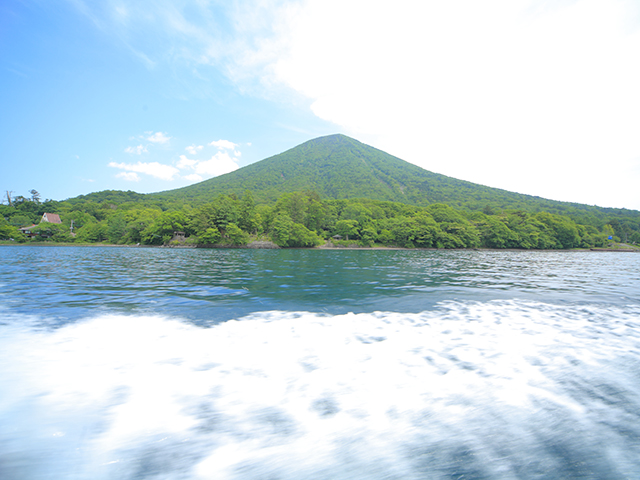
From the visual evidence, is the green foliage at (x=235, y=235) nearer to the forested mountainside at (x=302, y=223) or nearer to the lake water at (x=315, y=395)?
the forested mountainside at (x=302, y=223)

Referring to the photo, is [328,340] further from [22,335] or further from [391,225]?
[391,225]

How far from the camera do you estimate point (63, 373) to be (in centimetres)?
434

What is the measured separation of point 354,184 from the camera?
15888 centimetres

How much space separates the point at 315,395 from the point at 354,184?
159541mm

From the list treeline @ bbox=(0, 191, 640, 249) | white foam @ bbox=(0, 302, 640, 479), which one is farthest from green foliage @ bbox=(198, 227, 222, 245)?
white foam @ bbox=(0, 302, 640, 479)

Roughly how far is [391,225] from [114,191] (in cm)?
14256

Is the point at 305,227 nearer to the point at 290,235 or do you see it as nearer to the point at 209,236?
the point at 290,235

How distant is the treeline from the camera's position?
74875mm

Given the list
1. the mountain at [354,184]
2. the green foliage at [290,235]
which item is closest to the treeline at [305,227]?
the green foliage at [290,235]

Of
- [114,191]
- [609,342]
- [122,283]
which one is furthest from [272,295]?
[114,191]

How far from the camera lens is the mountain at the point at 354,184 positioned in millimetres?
145663

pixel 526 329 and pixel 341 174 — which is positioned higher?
pixel 341 174

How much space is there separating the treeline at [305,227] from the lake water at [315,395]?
65592 millimetres

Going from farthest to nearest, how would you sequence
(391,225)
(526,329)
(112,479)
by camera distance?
(391,225) → (526,329) → (112,479)
